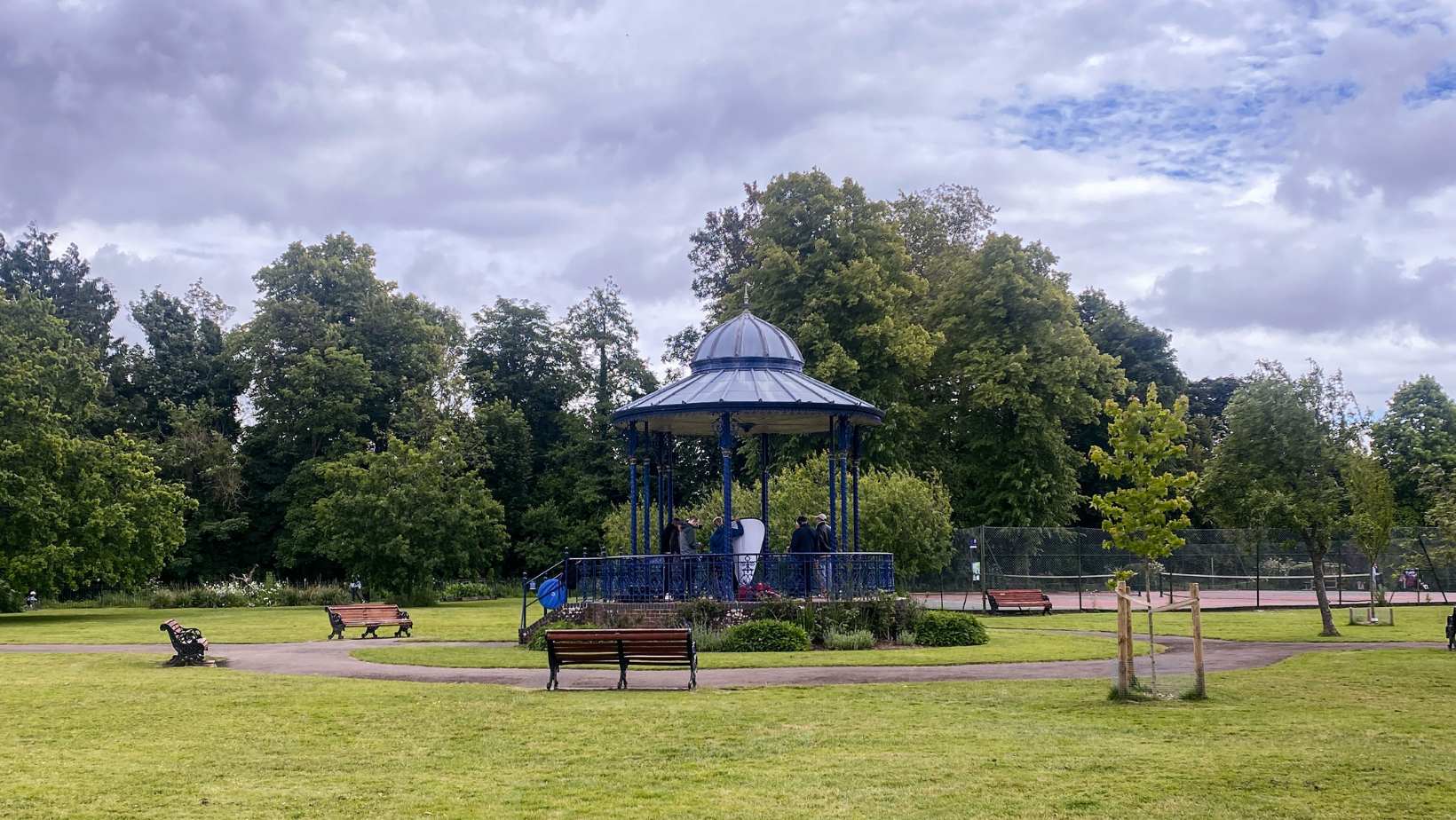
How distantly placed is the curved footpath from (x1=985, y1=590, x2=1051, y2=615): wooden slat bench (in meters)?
12.8

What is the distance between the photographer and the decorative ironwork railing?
24281mm

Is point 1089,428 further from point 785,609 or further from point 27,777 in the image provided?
point 27,777

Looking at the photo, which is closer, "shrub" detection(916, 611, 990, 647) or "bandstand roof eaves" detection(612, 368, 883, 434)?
"shrub" detection(916, 611, 990, 647)

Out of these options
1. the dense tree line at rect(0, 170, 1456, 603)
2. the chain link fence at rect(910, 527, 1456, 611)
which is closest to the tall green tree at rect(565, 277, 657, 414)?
the dense tree line at rect(0, 170, 1456, 603)

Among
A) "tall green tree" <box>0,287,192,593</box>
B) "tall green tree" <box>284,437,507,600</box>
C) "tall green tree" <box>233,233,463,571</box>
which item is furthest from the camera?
"tall green tree" <box>233,233,463,571</box>

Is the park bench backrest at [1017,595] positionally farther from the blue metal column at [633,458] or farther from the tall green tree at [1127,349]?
the tall green tree at [1127,349]

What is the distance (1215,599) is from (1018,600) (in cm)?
921

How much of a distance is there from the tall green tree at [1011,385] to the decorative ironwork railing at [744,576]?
25.3 metres

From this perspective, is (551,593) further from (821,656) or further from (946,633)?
(946,633)

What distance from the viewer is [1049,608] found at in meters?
37.5

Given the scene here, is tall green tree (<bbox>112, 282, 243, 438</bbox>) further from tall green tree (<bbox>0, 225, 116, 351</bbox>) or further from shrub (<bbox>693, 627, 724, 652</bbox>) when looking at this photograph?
shrub (<bbox>693, 627, 724, 652</bbox>)

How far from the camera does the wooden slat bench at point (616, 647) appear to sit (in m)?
16.7

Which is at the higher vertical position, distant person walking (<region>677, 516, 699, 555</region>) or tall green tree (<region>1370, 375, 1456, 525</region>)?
tall green tree (<region>1370, 375, 1456, 525</region>)

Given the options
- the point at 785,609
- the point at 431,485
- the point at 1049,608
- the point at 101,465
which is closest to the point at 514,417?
the point at 431,485
